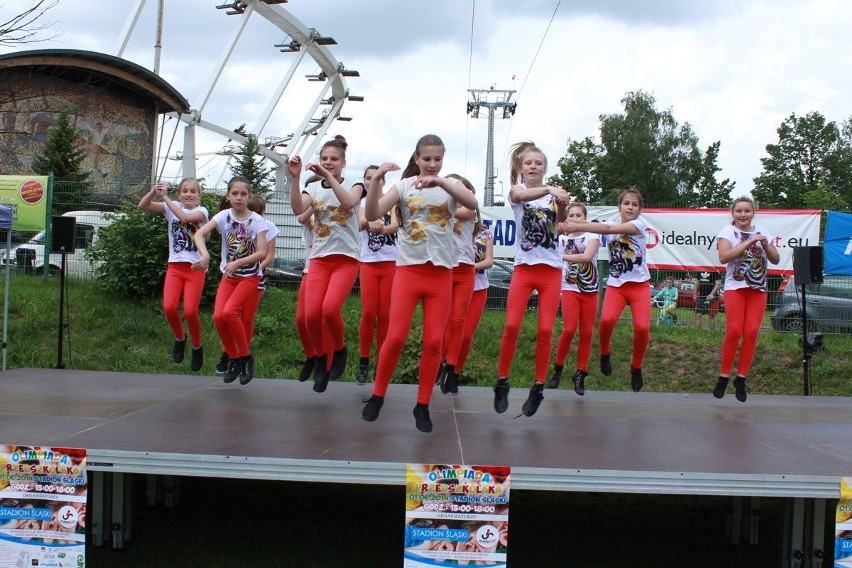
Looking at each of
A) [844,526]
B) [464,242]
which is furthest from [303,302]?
[844,526]

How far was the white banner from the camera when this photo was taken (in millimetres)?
10117

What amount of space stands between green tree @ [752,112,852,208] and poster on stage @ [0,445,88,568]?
49.6 meters

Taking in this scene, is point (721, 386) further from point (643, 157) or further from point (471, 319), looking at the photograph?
point (643, 157)

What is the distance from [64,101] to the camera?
76.2 ft

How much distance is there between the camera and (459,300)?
5727 millimetres

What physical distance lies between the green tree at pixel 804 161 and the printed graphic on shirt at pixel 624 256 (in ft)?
150

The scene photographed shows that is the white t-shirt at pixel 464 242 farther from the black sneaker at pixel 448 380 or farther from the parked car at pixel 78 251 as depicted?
the parked car at pixel 78 251

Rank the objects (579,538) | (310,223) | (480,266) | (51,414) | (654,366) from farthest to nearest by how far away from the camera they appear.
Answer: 1. (654,366)
2. (480,266)
3. (310,223)
4. (579,538)
5. (51,414)

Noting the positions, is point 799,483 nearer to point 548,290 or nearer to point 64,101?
point 548,290

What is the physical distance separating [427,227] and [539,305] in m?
1.16

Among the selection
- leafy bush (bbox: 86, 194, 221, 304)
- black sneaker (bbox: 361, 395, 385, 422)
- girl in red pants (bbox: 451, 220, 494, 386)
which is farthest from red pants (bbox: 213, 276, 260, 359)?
leafy bush (bbox: 86, 194, 221, 304)

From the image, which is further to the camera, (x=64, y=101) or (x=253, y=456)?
(x=64, y=101)

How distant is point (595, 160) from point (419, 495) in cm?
4064

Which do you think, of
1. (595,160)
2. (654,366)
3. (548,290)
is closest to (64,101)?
(654,366)
